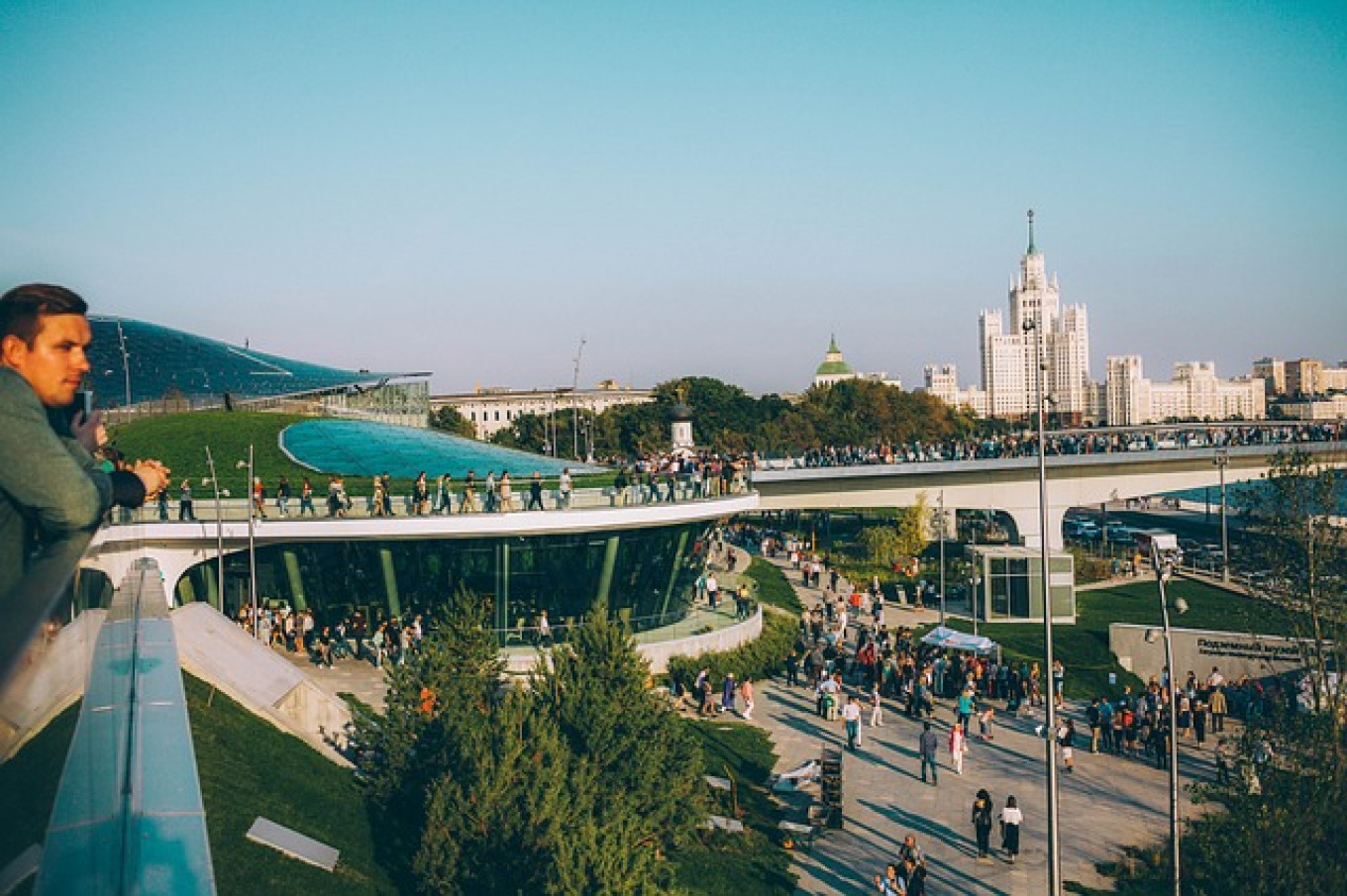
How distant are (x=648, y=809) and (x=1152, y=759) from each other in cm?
1363

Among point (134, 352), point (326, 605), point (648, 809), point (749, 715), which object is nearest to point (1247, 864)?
point (648, 809)

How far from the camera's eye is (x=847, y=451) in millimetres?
55938

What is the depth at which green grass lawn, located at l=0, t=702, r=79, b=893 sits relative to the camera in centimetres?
167

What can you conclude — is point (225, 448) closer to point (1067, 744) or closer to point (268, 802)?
point (1067, 744)

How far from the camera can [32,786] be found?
1885mm

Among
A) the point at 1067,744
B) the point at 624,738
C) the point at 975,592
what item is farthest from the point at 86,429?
the point at 975,592

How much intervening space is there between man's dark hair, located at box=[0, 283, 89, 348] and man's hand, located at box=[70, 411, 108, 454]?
1.12 ft

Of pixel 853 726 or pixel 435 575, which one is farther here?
pixel 435 575

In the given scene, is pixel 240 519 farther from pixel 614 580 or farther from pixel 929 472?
pixel 929 472

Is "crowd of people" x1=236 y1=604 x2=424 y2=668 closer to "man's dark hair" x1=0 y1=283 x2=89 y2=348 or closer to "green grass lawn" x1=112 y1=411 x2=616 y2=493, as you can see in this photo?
"green grass lawn" x1=112 y1=411 x2=616 y2=493

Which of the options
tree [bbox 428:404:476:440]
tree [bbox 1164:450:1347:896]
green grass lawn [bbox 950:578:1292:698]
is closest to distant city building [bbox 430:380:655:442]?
tree [bbox 428:404:476:440]

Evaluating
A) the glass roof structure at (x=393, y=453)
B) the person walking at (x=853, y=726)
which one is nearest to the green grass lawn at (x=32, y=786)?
the person walking at (x=853, y=726)

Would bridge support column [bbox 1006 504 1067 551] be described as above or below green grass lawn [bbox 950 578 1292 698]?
above

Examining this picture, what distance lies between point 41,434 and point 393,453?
138 feet
